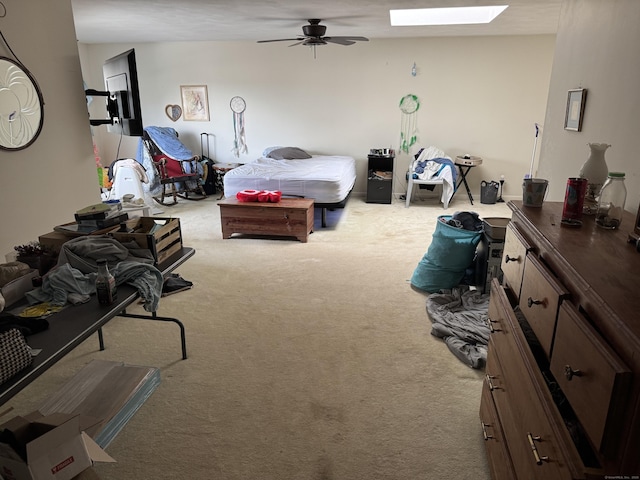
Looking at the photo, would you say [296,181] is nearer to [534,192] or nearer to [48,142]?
[48,142]

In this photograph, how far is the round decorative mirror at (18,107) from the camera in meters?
2.62

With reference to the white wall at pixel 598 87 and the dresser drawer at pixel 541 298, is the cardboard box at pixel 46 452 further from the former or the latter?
the white wall at pixel 598 87

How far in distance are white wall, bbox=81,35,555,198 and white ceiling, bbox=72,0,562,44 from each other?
34cm

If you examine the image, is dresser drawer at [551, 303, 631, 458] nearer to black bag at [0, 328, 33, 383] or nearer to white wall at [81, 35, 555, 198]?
black bag at [0, 328, 33, 383]

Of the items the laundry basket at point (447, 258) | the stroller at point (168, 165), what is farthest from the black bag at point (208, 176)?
the laundry basket at point (447, 258)


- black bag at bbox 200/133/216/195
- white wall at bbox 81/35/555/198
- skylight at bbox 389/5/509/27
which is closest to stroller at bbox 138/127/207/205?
black bag at bbox 200/133/216/195

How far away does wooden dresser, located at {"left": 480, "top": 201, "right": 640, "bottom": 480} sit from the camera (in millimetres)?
797

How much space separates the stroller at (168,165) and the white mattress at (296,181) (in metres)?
1.36

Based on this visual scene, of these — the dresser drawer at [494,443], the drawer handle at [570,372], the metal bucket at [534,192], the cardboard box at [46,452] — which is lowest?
the dresser drawer at [494,443]

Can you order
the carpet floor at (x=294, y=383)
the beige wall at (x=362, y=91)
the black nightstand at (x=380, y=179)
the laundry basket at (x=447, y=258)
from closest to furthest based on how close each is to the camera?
the carpet floor at (x=294, y=383) < the laundry basket at (x=447, y=258) < the beige wall at (x=362, y=91) < the black nightstand at (x=380, y=179)

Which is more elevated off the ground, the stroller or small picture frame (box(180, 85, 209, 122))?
small picture frame (box(180, 85, 209, 122))

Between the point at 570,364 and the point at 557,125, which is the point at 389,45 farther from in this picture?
the point at 570,364

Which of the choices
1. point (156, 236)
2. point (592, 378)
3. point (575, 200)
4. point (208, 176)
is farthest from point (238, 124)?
point (592, 378)

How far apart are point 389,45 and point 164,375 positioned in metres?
5.59
